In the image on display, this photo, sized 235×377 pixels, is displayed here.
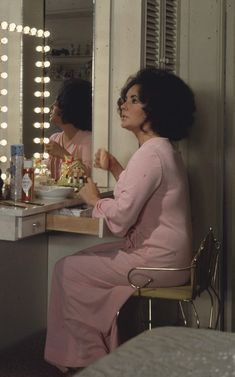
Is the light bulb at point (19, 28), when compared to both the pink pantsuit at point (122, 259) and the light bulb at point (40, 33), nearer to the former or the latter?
the light bulb at point (40, 33)

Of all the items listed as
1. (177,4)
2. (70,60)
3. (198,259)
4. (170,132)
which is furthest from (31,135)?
(198,259)

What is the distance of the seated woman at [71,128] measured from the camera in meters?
3.01

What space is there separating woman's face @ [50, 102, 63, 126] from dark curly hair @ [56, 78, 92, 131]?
0.01m

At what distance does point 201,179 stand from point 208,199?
0.30 ft

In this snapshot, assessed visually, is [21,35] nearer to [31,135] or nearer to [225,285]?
[31,135]

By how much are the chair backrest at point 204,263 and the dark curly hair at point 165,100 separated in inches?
18.7

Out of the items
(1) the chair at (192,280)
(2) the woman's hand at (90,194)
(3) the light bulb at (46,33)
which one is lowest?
(1) the chair at (192,280)

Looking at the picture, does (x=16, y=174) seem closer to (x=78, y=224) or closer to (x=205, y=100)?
(x=78, y=224)

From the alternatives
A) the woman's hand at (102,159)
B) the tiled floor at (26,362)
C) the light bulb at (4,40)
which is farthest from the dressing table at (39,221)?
the light bulb at (4,40)

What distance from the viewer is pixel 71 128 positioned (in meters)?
3.03

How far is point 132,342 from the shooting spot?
0.95 metres

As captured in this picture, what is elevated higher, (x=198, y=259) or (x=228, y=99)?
(x=228, y=99)

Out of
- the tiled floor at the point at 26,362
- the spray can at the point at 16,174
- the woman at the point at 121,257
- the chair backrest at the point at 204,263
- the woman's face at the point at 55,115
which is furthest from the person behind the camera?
the woman's face at the point at 55,115

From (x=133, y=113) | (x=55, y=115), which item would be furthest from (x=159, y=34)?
(x=55, y=115)
